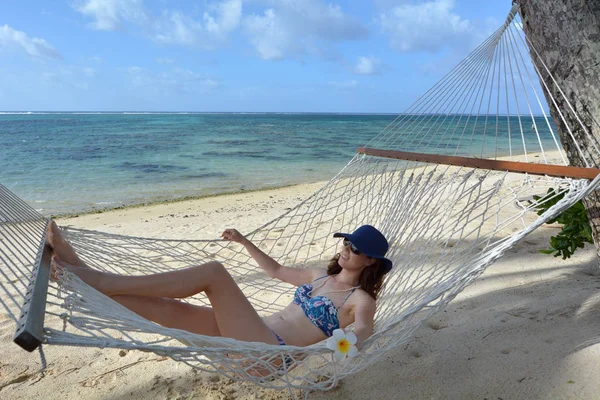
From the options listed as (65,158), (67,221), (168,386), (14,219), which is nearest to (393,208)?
(168,386)

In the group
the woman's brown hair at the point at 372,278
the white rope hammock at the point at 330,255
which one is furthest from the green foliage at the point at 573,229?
the woman's brown hair at the point at 372,278

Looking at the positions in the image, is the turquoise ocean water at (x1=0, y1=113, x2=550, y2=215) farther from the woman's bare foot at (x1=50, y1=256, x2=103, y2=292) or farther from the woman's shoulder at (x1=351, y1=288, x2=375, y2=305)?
the woman's shoulder at (x1=351, y1=288, x2=375, y2=305)

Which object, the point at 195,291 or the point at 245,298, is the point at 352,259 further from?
the point at 195,291

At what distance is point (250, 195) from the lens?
6746 millimetres

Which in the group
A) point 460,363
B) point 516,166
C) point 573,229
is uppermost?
point 516,166

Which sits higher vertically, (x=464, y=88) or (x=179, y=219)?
(x=464, y=88)

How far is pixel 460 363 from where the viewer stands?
165 centimetres

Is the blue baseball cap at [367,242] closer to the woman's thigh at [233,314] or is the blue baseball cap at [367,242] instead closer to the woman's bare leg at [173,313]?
the woman's thigh at [233,314]

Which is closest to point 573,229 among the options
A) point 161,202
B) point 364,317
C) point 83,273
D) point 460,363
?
point 460,363

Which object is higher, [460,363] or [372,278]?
[372,278]

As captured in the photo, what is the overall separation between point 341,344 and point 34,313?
72cm

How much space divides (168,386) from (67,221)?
13.8 feet

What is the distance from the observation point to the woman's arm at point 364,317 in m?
1.43

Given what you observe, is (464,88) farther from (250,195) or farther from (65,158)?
(65,158)
